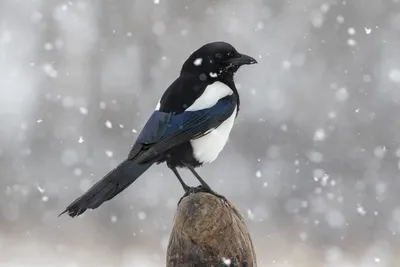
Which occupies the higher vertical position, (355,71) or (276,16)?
A: (276,16)

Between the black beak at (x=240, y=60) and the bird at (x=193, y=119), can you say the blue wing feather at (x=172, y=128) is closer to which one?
the bird at (x=193, y=119)

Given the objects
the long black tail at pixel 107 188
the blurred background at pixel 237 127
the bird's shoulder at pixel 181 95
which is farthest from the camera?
the blurred background at pixel 237 127

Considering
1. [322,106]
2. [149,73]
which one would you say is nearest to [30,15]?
[149,73]

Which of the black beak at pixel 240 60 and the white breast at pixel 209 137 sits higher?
the black beak at pixel 240 60

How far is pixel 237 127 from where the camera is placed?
6.90m

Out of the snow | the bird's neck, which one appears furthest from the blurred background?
the bird's neck

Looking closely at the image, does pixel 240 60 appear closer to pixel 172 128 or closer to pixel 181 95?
pixel 181 95

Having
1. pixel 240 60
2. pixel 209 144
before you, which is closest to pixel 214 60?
pixel 240 60

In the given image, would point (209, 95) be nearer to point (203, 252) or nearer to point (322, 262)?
point (203, 252)

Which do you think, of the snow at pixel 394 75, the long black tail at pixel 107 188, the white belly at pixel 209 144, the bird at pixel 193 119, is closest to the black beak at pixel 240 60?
the bird at pixel 193 119

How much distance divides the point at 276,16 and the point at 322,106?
4.12ft

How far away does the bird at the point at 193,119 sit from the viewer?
93.6 inches

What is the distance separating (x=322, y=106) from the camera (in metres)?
7.27

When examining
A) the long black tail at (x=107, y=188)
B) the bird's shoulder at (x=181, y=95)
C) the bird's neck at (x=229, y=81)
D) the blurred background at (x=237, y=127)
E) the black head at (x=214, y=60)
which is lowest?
the long black tail at (x=107, y=188)
